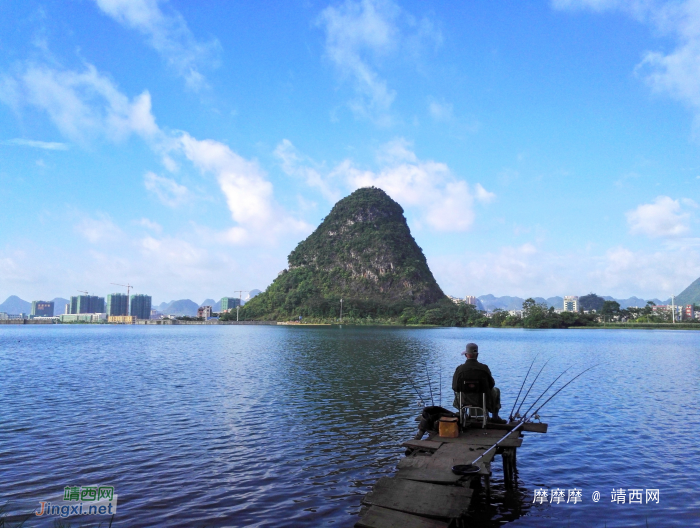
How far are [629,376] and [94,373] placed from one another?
34.8m

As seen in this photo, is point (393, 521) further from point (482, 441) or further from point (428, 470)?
point (482, 441)

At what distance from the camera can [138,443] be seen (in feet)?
44.7

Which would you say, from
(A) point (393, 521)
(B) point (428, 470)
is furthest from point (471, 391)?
(A) point (393, 521)

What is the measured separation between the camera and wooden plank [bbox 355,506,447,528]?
6.67m

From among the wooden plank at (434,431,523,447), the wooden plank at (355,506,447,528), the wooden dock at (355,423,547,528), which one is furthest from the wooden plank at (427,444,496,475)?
the wooden plank at (355,506,447,528)

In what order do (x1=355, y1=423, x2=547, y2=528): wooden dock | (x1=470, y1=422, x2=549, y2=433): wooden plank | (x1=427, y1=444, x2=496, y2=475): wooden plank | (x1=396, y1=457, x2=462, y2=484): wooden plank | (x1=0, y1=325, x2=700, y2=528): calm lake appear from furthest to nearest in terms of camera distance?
(x1=470, y1=422, x2=549, y2=433): wooden plank, (x1=0, y1=325, x2=700, y2=528): calm lake, (x1=427, y1=444, x2=496, y2=475): wooden plank, (x1=396, y1=457, x2=462, y2=484): wooden plank, (x1=355, y1=423, x2=547, y2=528): wooden dock

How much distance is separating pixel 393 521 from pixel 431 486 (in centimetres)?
112

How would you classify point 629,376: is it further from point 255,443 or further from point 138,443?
point 138,443

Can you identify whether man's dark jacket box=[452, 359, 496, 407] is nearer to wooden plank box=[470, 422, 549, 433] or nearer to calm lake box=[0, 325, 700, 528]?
wooden plank box=[470, 422, 549, 433]

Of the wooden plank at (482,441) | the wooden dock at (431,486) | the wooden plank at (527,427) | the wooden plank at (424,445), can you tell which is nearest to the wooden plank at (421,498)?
the wooden dock at (431,486)

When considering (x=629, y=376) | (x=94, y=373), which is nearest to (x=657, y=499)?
(x=629, y=376)

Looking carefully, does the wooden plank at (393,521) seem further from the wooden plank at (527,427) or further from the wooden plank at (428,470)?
→ the wooden plank at (527,427)

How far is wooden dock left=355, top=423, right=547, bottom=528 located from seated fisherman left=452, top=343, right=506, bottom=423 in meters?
1.43

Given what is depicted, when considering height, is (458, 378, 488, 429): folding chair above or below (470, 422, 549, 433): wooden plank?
above
